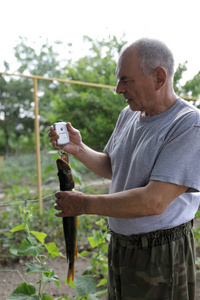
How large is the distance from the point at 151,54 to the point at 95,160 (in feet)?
2.98

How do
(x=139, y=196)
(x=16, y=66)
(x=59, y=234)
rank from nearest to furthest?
1. (x=139, y=196)
2. (x=59, y=234)
3. (x=16, y=66)

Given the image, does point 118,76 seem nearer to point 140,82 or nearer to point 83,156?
point 140,82

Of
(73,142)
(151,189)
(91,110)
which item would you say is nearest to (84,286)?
(73,142)

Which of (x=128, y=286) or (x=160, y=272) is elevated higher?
(x=160, y=272)

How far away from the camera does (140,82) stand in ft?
6.26

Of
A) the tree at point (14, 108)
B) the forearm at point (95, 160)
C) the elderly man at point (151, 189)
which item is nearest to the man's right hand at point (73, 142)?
the forearm at point (95, 160)

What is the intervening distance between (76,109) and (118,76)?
5.35 m

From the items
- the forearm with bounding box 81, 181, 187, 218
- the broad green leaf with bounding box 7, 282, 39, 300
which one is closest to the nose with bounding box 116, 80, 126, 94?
the forearm with bounding box 81, 181, 187, 218

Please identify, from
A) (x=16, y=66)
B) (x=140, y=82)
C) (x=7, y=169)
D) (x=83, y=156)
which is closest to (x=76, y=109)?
(x=7, y=169)

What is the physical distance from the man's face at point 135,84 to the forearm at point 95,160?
1.97ft

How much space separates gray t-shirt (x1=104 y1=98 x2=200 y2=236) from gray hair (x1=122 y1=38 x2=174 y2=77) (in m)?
0.26

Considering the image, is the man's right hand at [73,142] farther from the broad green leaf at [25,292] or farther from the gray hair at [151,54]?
the broad green leaf at [25,292]

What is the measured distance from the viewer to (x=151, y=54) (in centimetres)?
186

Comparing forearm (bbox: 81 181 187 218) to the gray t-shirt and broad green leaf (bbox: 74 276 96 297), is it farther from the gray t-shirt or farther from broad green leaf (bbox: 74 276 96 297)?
broad green leaf (bbox: 74 276 96 297)
